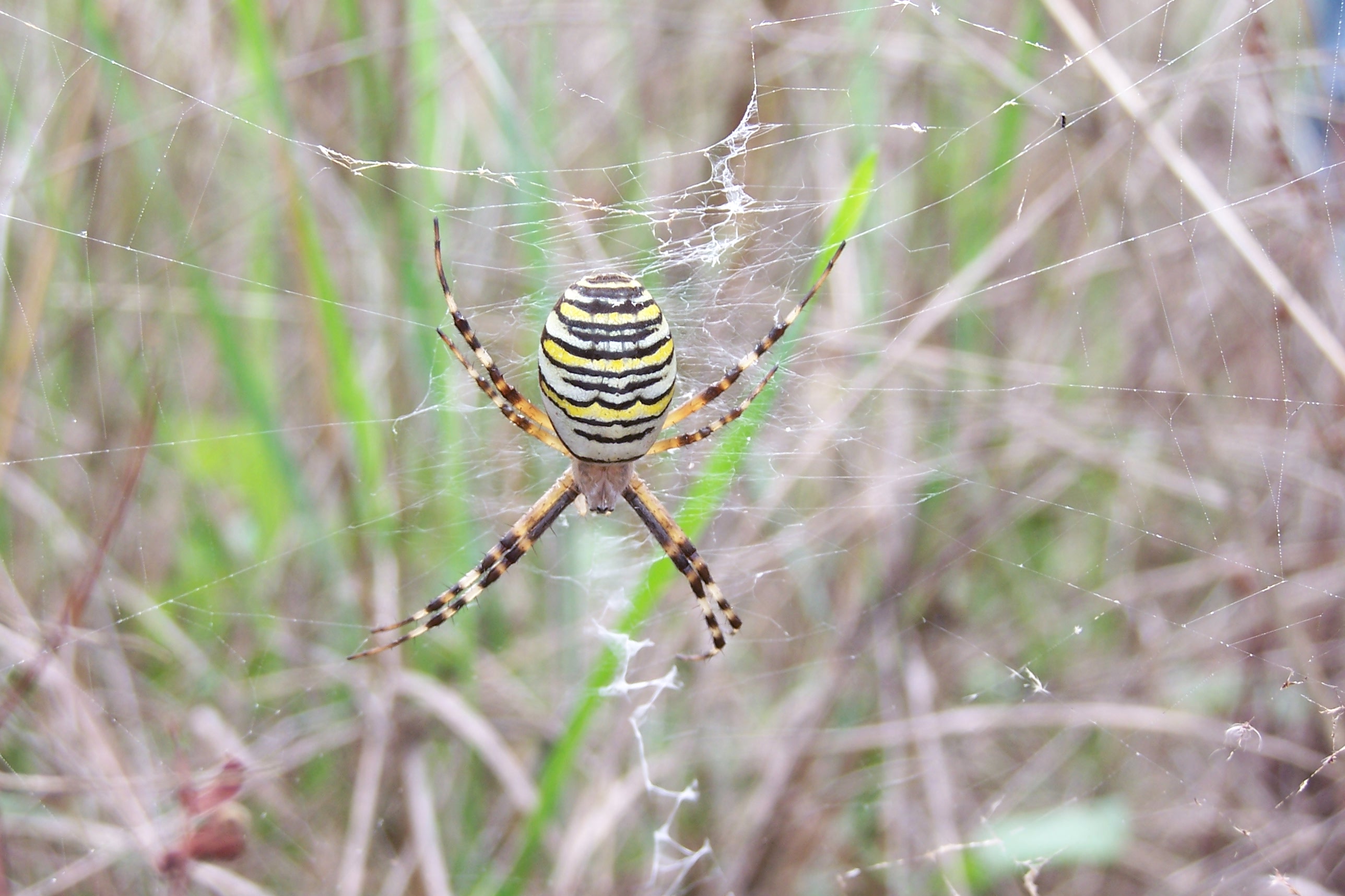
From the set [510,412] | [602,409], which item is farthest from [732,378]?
[510,412]

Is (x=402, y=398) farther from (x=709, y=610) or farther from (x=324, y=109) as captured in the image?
(x=709, y=610)

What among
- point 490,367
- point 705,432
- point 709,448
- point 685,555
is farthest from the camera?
point 709,448

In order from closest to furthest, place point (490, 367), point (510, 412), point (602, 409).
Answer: point (602, 409) → point (490, 367) → point (510, 412)

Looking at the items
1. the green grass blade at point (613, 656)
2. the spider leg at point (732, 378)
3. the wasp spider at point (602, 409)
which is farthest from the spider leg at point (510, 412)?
the green grass blade at point (613, 656)

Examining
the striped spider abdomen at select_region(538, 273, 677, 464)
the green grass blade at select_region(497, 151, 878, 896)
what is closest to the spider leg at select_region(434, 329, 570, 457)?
the striped spider abdomen at select_region(538, 273, 677, 464)

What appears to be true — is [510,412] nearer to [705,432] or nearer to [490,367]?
[490,367]

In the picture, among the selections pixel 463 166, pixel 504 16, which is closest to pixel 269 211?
pixel 463 166

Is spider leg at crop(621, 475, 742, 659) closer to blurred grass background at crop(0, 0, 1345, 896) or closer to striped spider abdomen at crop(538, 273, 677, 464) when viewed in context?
blurred grass background at crop(0, 0, 1345, 896)
